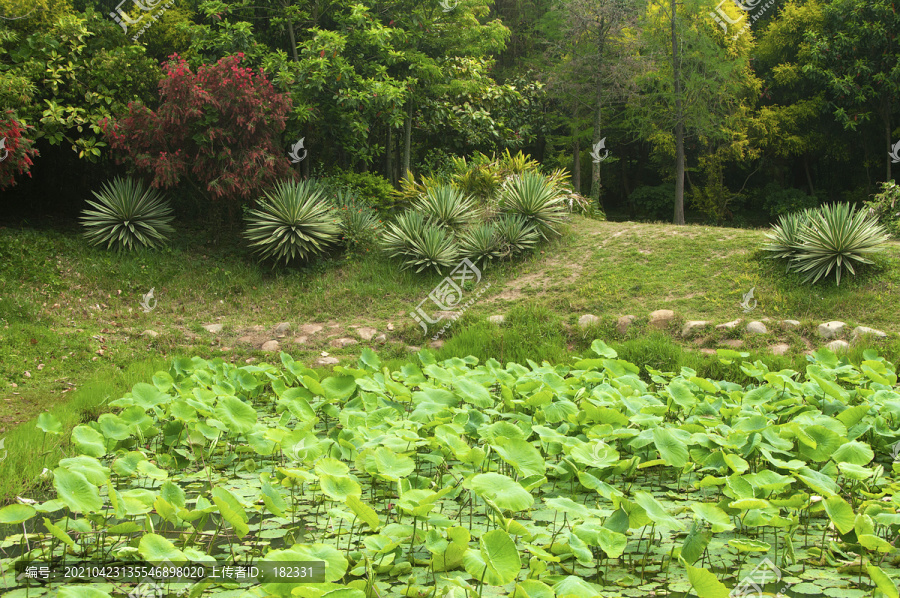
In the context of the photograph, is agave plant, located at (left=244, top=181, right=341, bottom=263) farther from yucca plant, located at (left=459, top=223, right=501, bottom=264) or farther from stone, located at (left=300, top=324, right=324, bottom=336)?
yucca plant, located at (left=459, top=223, right=501, bottom=264)

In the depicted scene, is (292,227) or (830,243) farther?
(292,227)

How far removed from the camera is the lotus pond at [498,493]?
2350 mm

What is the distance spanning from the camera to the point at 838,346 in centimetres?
668

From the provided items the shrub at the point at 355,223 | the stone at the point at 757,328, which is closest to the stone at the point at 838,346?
the stone at the point at 757,328

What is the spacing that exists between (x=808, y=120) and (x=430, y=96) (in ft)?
38.5

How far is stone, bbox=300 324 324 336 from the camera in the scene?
326 inches

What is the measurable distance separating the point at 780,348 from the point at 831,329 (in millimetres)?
618

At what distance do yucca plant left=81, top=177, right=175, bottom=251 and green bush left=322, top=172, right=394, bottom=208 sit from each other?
9.72 ft

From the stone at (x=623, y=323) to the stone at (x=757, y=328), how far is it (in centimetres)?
124

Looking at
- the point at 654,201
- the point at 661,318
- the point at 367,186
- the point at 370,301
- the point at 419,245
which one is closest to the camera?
the point at 661,318

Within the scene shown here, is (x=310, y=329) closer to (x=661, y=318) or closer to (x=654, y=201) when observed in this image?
(x=661, y=318)

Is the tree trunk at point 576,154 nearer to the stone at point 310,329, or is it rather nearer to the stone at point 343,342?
the stone at point 310,329

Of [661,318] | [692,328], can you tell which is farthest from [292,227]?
[692,328]

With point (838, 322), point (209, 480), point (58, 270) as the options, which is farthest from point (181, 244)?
point (838, 322)
